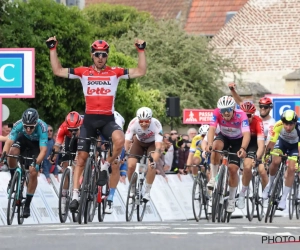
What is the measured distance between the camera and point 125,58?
69500 millimetres

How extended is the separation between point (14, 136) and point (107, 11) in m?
81.4

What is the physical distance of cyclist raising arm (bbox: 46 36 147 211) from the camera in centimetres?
1842

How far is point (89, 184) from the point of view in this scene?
1811 cm

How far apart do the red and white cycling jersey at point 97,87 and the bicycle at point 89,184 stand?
0.49 meters

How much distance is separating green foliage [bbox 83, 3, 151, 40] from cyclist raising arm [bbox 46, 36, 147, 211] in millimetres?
76986

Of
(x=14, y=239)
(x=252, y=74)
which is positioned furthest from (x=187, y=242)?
(x=252, y=74)

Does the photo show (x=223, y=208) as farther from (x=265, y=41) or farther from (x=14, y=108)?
(x=265, y=41)

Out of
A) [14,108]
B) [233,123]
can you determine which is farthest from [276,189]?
Answer: [14,108]

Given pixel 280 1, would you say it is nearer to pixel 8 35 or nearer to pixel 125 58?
pixel 125 58

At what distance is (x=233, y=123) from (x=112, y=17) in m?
79.6

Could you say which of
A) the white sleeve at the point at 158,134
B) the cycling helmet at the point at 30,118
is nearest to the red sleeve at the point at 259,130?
the white sleeve at the point at 158,134

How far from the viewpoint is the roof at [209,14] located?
99062 millimetres

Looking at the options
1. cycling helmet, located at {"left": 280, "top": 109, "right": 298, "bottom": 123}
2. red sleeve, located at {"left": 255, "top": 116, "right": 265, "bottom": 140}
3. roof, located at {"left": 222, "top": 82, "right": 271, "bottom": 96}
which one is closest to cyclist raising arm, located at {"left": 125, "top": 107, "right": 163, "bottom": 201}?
red sleeve, located at {"left": 255, "top": 116, "right": 265, "bottom": 140}

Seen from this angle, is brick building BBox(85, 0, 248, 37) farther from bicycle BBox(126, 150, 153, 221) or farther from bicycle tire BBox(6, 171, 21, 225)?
bicycle tire BBox(6, 171, 21, 225)
